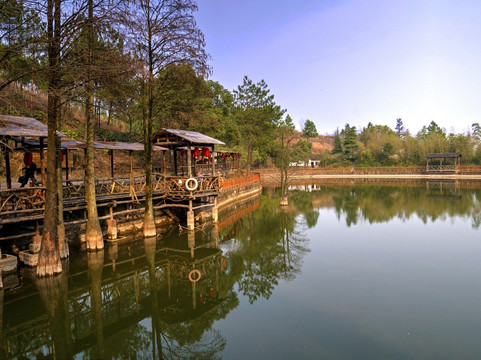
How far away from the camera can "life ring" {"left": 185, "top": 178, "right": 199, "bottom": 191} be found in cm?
1576

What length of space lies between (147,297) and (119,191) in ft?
→ 22.8

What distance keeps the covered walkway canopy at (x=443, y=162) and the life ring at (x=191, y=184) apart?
168ft

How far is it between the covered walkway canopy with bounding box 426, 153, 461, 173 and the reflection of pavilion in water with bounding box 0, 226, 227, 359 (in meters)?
53.2

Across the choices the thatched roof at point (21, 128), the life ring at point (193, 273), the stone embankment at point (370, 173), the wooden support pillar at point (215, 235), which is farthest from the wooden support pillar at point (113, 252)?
the stone embankment at point (370, 173)

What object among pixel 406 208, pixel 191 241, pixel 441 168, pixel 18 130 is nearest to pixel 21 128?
pixel 18 130

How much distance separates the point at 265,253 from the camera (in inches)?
566

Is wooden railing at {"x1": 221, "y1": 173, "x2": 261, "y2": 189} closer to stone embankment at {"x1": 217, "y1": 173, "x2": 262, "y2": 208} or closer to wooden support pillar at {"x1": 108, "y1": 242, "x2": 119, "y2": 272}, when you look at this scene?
stone embankment at {"x1": 217, "y1": 173, "x2": 262, "y2": 208}

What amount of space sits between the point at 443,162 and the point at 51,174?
64450 millimetres

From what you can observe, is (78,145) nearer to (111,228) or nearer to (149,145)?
(149,145)

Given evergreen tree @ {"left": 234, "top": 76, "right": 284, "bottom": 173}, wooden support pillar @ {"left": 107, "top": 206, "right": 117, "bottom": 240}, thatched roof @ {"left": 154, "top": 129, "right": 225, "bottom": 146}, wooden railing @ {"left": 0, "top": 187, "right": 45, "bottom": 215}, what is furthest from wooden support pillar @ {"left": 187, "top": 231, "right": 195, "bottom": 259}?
evergreen tree @ {"left": 234, "top": 76, "right": 284, "bottom": 173}

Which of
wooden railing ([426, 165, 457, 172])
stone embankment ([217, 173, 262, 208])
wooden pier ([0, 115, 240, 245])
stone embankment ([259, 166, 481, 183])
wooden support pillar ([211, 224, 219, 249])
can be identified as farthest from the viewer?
wooden railing ([426, 165, 457, 172])

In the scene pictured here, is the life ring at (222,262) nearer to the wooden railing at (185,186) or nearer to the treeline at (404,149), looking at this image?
the wooden railing at (185,186)

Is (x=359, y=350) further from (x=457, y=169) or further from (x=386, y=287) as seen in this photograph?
(x=457, y=169)

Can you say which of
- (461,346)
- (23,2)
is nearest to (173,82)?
(23,2)
